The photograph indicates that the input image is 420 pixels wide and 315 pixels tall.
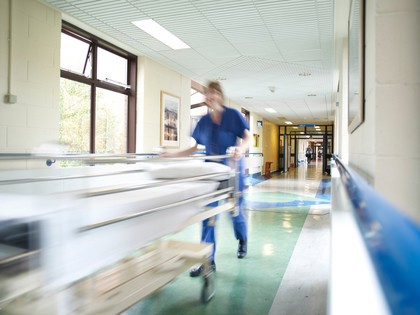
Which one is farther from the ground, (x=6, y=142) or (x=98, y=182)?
(x=6, y=142)

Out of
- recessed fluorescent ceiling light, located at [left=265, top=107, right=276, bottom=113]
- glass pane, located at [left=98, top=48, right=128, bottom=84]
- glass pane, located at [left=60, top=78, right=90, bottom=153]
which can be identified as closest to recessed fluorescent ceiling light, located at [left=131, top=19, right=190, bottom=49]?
glass pane, located at [left=98, top=48, right=128, bottom=84]

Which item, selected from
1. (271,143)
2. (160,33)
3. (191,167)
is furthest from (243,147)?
(271,143)

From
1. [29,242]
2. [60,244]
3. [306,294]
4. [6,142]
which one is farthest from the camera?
[6,142]

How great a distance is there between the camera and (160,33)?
5.03m

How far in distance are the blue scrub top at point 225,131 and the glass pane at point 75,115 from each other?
2.55m

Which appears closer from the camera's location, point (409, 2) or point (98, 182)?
point (409, 2)

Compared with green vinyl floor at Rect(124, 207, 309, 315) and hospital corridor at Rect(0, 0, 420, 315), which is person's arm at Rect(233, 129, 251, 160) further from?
green vinyl floor at Rect(124, 207, 309, 315)

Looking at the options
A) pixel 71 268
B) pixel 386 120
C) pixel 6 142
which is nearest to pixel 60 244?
pixel 71 268

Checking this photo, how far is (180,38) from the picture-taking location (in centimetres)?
519

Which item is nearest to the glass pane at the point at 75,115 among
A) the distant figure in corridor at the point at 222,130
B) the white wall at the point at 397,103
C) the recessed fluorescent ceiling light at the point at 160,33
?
the recessed fluorescent ceiling light at the point at 160,33

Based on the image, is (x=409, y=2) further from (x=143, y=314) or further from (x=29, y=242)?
(x=143, y=314)

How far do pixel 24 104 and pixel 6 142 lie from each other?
495mm

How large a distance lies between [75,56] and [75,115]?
0.86m

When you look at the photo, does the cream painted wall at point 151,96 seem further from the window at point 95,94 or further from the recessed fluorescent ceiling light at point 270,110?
the recessed fluorescent ceiling light at point 270,110
